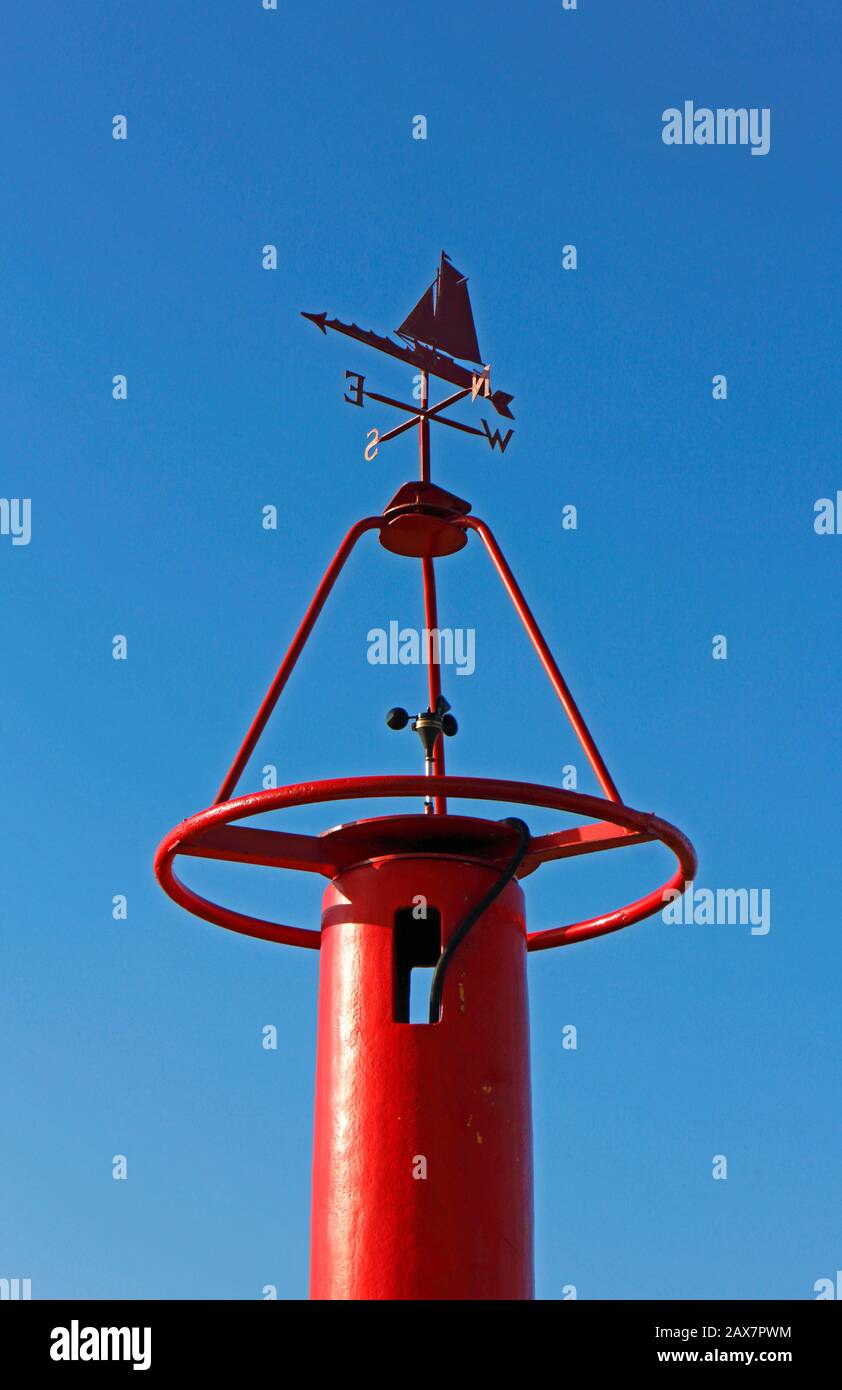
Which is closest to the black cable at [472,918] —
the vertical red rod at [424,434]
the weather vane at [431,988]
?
the weather vane at [431,988]

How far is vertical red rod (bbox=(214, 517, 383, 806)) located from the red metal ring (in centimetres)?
35

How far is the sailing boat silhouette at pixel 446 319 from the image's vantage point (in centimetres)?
1298

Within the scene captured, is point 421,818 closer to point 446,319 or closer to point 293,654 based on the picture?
point 293,654

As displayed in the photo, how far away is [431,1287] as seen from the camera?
1028cm

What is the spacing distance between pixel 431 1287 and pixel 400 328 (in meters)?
5.87

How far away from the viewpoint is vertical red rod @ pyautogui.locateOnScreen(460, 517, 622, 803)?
1135 cm

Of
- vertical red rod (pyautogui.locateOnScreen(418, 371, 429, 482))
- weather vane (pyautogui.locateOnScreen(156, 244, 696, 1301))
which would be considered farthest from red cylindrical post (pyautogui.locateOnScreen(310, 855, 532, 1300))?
vertical red rod (pyautogui.locateOnScreen(418, 371, 429, 482))

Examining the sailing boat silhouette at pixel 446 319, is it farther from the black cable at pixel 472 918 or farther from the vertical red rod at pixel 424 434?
the black cable at pixel 472 918

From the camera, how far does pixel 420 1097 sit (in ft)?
34.9

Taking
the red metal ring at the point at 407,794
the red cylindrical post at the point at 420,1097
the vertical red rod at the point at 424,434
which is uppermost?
the vertical red rod at the point at 424,434

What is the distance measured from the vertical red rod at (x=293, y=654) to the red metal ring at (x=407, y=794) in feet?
1.15

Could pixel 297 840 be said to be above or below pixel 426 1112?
above
